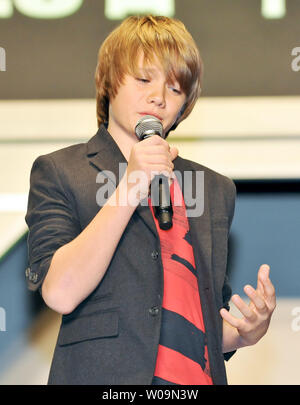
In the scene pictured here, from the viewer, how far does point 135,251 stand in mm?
1122

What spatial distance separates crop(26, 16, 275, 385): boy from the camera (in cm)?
106

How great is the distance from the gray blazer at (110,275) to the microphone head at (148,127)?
0.09m

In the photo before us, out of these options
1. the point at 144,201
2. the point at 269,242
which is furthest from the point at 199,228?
the point at 269,242

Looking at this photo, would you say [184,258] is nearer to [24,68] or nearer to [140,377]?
[140,377]

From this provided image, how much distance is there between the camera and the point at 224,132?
6.61ft

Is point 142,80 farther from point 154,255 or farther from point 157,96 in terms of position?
point 154,255

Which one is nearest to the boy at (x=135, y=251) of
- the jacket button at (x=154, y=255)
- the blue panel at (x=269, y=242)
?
the jacket button at (x=154, y=255)

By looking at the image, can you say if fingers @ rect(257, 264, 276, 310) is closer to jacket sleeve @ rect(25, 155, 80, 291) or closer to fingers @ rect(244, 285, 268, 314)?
fingers @ rect(244, 285, 268, 314)

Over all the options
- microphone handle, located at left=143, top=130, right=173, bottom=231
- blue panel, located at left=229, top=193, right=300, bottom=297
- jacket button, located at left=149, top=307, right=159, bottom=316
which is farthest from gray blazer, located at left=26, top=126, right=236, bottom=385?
blue panel, located at left=229, top=193, right=300, bottom=297

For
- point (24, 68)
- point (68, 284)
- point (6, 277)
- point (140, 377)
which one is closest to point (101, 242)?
point (68, 284)

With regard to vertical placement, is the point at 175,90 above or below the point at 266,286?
above

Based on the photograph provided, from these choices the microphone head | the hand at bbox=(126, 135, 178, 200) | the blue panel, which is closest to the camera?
the hand at bbox=(126, 135, 178, 200)

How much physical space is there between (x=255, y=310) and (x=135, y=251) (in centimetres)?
26
